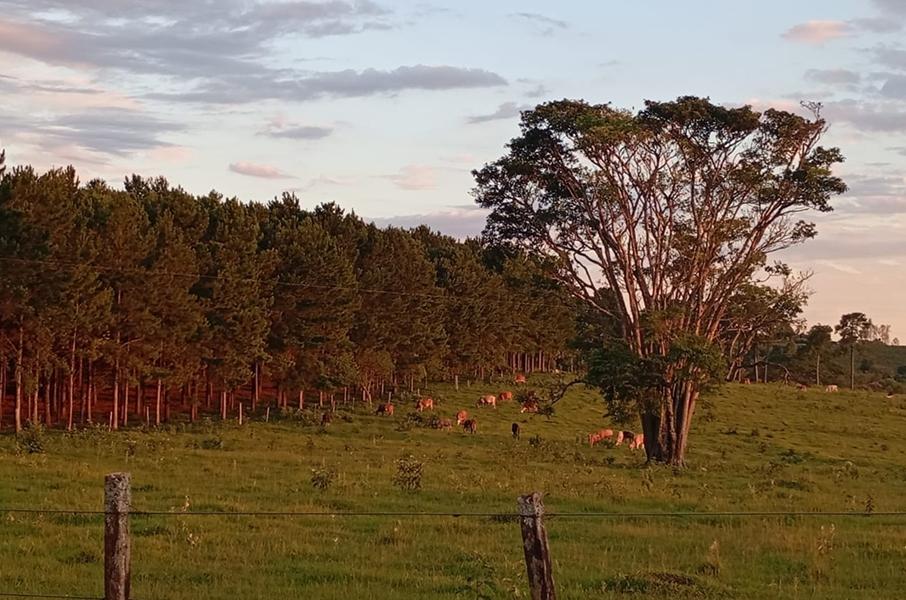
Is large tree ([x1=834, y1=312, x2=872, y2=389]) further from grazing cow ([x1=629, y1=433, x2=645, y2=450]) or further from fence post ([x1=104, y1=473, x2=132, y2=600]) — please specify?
fence post ([x1=104, y1=473, x2=132, y2=600])

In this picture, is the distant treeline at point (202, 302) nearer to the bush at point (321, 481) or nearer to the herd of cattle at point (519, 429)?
the herd of cattle at point (519, 429)

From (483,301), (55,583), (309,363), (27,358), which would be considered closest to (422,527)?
(55,583)

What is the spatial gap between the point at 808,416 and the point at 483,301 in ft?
98.8

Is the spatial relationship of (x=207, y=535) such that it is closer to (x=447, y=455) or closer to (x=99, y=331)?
(x=447, y=455)

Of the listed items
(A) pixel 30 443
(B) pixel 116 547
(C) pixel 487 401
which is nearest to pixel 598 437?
(C) pixel 487 401

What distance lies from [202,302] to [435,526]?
3546cm

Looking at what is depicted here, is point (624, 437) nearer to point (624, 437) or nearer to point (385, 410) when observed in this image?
point (624, 437)

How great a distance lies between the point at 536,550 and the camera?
25.5ft

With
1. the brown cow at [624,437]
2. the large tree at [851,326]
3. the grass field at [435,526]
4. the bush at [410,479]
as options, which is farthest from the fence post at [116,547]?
the large tree at [851,326]

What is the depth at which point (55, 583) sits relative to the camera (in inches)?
460

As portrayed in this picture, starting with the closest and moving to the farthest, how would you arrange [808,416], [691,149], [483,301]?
[691,149], [808,416], [483,301]

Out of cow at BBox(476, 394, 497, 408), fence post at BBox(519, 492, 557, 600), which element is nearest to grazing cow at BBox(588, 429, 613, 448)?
cow at BBox(476, 394, 497, 408)

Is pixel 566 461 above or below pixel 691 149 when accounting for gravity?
below

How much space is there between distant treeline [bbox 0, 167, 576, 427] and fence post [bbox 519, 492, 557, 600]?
85.0 ft
